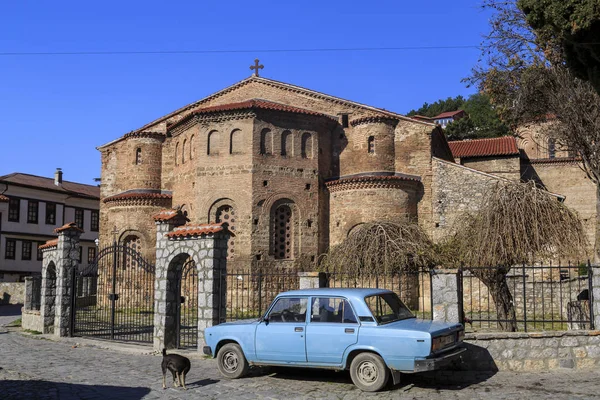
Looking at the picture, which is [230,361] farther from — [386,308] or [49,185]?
[49,185]

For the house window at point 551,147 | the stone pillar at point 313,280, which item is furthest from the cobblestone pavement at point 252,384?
the house window at point 551,147

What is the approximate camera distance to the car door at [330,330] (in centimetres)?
852

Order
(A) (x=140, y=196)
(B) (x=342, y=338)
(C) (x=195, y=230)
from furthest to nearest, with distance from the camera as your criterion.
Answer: (A) (x=140, y=196)
(C) (x=195, y=230)
(B) (x=342, y=338)

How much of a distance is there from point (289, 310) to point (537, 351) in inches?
177

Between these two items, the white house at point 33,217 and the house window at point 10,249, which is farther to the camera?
the white house at point 33,217

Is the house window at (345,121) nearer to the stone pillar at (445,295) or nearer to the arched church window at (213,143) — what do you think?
the arched church window at (213,143)

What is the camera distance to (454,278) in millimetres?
10297

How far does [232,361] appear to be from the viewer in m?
9.52

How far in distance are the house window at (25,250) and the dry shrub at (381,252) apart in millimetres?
32025

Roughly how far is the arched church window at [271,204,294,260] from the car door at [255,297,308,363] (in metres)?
14.8

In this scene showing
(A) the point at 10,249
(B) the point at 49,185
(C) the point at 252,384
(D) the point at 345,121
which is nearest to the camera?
(C) the point at 252,384

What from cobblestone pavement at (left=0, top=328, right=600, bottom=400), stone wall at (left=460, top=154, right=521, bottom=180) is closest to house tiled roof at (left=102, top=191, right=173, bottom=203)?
cobblestone pavement at (left=0, top=328, right=600, bottom=400)

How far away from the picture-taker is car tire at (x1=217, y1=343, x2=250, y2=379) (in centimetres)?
940

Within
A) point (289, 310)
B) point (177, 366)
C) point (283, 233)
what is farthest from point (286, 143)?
point (177, 366)
